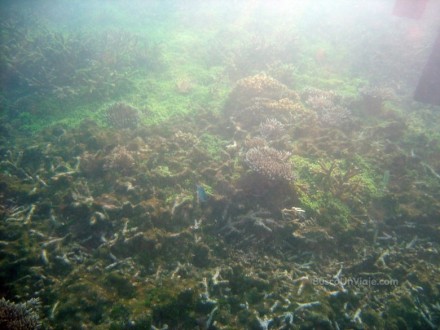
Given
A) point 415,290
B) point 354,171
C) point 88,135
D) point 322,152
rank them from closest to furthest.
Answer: point 415,290 < point 354,171 < point 322,152 < point 88,135

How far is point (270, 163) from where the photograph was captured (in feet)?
18.3

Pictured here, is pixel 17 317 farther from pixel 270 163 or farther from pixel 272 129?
pixel 272 129

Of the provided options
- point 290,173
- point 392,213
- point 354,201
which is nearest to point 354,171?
point 354,201

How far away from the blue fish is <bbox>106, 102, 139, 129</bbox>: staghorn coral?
3.85 m

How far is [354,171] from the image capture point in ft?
19.4

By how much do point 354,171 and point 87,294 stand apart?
5.25 m

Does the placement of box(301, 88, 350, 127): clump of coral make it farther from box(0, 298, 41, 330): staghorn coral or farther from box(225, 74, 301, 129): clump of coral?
box(0, 298, 41, 330): staghorn coral

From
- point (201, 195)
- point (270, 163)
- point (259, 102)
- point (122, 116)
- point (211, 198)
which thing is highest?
point (270, 163)

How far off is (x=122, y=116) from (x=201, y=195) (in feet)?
14.8

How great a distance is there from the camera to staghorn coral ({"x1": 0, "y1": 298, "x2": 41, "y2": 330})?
11.4 ft

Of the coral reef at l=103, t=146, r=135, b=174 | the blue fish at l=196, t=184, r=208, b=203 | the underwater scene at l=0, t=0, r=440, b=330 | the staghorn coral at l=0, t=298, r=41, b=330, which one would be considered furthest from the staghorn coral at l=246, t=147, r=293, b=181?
the staghorn coral at l=0, t=298, r=41, b=330

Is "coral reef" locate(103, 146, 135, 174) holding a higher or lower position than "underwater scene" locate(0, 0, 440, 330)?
higher

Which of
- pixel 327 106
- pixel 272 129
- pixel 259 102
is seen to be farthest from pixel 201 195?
pixel 327 106

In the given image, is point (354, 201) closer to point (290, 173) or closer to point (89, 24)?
point (290, 173)
